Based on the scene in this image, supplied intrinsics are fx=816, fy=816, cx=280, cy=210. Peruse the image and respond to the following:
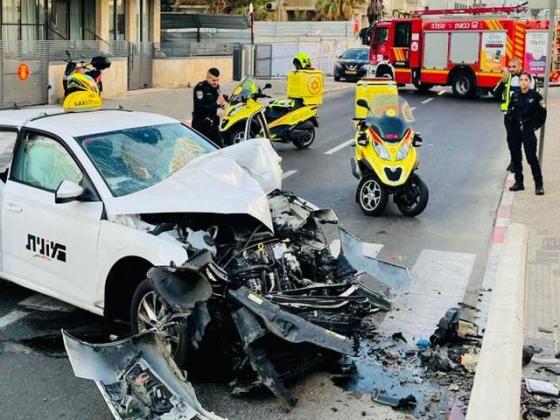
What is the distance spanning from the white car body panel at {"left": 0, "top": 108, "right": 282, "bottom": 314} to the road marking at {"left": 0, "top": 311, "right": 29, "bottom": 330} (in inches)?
13.2

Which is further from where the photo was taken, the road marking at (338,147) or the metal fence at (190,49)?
the metal fence at (190,49)

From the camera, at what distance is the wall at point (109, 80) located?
22.7 m

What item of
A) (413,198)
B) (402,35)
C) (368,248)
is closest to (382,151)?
(413,198)

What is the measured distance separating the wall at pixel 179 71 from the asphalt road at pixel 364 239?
455 inches

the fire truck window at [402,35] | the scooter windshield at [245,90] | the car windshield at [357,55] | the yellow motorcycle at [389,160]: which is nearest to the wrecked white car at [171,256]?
the yellow motorcycle at [389,160]

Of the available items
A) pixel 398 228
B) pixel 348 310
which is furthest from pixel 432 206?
pixel 348 310

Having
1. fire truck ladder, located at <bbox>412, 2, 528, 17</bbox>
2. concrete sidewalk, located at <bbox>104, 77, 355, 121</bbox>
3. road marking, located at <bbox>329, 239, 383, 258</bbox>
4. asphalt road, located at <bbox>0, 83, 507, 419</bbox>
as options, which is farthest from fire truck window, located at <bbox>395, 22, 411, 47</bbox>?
road marking, located at <bbox>329, 239, 383, 258</bbox>

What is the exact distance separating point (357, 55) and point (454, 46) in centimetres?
858

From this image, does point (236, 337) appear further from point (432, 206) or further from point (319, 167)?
point (319, 167)

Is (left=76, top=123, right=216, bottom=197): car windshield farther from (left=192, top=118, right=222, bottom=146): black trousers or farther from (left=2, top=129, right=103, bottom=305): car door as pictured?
(left=192, top=118, right=222, bottom=146): black trousers

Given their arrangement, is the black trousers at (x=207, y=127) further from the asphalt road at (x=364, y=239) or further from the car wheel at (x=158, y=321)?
the car wheel at (x=158, y=321)

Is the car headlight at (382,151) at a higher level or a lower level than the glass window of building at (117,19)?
lower

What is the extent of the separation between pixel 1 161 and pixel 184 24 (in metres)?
32.9

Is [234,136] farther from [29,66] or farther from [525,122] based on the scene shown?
[29,66]
